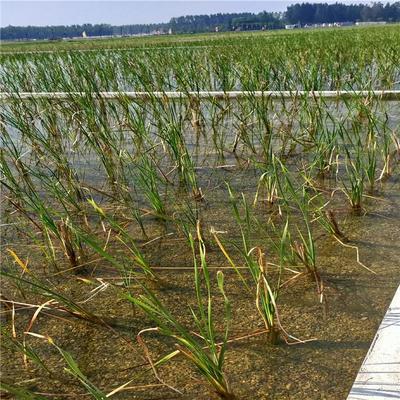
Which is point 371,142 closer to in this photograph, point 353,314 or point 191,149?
point 191,149

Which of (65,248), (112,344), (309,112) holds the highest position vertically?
(309,112)

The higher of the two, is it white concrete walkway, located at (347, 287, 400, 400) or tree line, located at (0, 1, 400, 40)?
tree line, located at (0, 1, 400, 40)

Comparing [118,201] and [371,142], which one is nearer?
[118,201]

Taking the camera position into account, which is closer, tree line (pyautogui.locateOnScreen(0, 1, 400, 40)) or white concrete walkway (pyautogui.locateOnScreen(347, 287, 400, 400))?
white concrete walkway (pyautogui.locateOnScreen(347, 287, 400, 400))

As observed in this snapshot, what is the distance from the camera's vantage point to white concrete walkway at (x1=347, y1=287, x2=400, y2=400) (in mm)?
865

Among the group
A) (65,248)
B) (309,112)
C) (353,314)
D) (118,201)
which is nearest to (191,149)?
A: (309,112)

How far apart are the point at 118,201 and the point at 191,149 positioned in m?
0.90

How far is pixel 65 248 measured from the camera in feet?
4.76

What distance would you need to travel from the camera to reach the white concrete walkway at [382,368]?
87cm

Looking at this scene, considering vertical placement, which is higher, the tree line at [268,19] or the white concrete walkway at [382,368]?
the tree line at [268,19]

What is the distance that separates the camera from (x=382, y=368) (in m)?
0.92

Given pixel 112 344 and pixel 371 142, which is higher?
pixel 371 142

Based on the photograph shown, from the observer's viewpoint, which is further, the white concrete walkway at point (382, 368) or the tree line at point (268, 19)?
the tree line at point (268, 19)

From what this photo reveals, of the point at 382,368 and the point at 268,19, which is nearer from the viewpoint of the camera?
the point at 382,368
